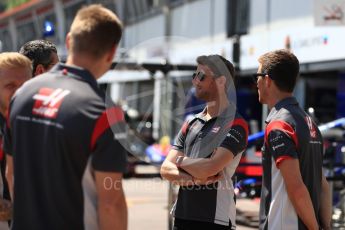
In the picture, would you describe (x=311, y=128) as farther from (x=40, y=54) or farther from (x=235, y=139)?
(x=40, y=54)

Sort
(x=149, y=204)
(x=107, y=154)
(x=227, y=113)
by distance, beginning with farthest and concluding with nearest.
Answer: (x=149, y=204) < (x=227, y=113) < (x=107, y=154)

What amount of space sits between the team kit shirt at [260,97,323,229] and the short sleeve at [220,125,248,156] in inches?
17.3

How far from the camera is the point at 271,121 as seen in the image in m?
4.18

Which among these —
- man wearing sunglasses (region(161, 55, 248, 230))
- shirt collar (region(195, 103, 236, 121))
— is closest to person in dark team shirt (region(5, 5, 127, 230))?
man wearing sunglasses (region(161, 55, 248, 230))

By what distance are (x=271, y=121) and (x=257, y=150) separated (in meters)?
7.27

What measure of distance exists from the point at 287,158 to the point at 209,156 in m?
0.79

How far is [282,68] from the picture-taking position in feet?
13.8

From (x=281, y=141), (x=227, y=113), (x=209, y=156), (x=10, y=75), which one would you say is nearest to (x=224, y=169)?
(x=209, y=156)

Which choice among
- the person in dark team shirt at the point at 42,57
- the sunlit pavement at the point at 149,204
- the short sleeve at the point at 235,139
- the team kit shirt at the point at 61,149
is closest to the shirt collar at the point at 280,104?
the short sleeve at the point at 235,139

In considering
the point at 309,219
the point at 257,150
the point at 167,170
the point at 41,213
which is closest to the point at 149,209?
the point at 257,150

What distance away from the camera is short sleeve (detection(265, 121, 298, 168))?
3988 mm

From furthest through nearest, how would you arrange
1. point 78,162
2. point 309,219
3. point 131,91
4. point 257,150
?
point 131,91
point 257,150
point 309,219
point 78,162

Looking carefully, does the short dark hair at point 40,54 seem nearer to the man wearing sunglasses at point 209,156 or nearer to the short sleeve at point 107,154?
the man wearing sunglasses at point 209,156

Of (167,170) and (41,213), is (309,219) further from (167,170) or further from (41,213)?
(41,213)
